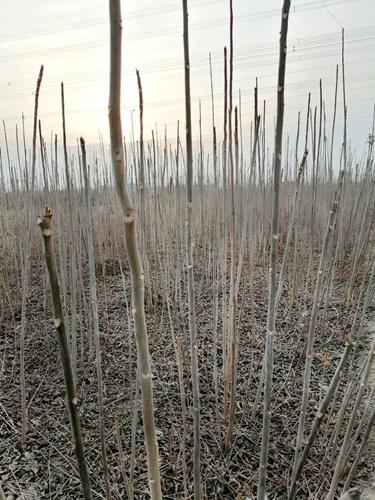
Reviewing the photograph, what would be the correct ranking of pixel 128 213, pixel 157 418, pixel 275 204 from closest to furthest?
pixel 128 213, pixel 275 204, pixel 157 418

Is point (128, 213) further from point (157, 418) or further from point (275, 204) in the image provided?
point (157, 418)

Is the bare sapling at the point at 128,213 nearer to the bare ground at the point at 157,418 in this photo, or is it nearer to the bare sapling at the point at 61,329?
the bare sapling at the point at 61,329

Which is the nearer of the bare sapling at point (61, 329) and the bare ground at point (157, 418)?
the bare sapling at point (61, 329)

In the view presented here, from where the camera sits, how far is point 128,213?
266 millimetres

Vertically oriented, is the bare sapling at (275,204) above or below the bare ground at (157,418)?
above

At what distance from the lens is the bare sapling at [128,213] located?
0.24 metres

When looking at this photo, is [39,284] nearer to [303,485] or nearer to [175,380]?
[175,380]

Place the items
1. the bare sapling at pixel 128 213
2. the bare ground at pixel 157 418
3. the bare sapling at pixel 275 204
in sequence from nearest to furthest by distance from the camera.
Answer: the bare sapling at pixel 128 213, the bare sapling at pixel 275 204, the bare ground at pixel 157 418

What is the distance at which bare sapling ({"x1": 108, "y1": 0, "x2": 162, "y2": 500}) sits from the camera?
235 millimetres

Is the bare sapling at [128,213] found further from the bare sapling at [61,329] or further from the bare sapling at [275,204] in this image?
the bare sapling at [275,204]

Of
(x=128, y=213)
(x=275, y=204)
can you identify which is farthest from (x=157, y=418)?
(x=128, y=213)

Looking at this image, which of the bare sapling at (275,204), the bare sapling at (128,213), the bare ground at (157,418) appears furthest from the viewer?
the bare ground at (157,418)

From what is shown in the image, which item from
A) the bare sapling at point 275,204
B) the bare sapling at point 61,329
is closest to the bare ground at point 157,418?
the bare sapling at point 275,204

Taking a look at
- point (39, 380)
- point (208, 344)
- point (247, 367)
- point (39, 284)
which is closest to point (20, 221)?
point (39, 380)
